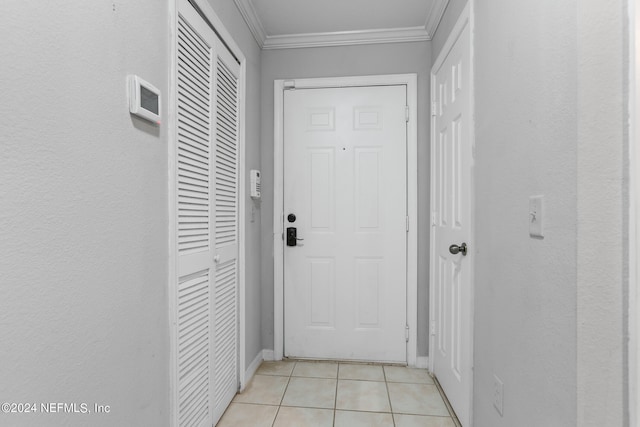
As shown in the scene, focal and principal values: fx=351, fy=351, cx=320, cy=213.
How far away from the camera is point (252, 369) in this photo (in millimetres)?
2402

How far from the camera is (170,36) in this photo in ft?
4.44

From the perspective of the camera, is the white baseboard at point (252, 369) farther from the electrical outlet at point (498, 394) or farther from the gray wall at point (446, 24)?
the gray wall at point (446, 24)

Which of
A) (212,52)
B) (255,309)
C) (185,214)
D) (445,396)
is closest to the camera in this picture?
(185,214)

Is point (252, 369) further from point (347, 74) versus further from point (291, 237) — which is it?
point (347, 74)

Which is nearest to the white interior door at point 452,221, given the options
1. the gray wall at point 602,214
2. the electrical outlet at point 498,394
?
the electrical outlet at point 498,394

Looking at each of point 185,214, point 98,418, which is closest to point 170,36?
point 185,214

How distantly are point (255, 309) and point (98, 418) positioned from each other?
1544 mm

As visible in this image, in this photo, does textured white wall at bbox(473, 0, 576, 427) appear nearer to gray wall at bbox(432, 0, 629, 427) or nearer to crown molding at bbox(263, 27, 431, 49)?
gray wall at bbox(432, 0, 629, 427)

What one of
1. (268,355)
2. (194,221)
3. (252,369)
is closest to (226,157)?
(194,221)

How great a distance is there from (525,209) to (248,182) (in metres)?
1.66

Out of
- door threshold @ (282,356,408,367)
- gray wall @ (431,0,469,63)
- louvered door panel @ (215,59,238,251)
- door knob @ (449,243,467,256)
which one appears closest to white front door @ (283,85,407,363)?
door threshold @ (282,356,408,367)

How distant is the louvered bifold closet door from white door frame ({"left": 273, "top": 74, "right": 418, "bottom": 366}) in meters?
0.53

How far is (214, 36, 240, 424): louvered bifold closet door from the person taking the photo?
1844 millimetres

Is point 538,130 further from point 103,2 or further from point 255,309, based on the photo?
point 255,309
